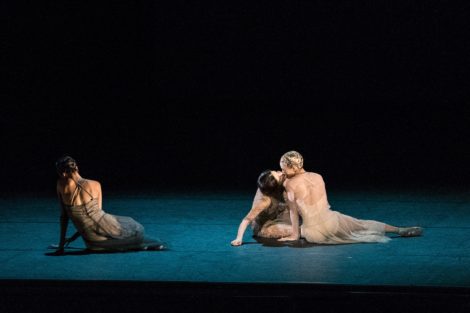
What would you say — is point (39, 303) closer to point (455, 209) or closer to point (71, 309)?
point (71, 309)

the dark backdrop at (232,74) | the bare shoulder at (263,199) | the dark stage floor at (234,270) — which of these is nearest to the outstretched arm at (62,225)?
the dark stage floor at (234,270)

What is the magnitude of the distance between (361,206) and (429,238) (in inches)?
72.5

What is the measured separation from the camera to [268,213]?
8812 millimetres

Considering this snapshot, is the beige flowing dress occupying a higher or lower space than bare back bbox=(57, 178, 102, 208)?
lower

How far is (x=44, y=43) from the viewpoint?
1823cm

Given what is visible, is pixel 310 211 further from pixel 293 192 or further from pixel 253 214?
pixel 253 214

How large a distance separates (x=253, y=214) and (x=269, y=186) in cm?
31

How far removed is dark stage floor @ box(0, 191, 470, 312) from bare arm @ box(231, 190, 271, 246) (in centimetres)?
10

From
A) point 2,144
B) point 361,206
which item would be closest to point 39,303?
point 361,206

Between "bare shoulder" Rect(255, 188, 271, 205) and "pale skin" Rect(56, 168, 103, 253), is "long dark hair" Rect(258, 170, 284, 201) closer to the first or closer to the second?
"bare shoulder" Rect(255, 188, 271, 205)

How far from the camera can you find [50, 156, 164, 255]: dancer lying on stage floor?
8.19 meters

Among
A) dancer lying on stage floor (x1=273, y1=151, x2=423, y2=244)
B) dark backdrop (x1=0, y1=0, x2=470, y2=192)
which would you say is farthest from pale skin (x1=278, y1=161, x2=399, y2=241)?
dark backdrop (x1=0, y1=0, x2=470, y2=192)

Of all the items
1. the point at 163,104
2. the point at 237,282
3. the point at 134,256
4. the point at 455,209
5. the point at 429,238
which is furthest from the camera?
the point at 163,104

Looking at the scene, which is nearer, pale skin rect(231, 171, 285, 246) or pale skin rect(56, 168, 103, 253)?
pale skin rect(56, 168, 103, 253)
